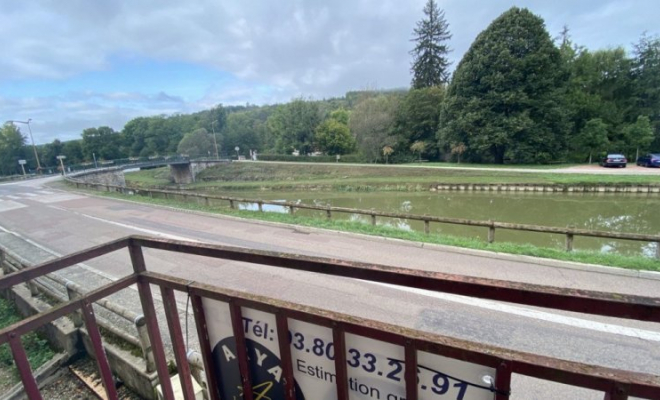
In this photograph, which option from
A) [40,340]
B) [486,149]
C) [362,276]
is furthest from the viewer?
[486,149]

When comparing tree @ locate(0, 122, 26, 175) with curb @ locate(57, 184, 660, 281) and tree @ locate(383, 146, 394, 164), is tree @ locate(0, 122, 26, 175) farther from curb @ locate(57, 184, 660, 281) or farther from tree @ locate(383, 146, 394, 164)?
curb @ locate(57, 184, 660, 281)

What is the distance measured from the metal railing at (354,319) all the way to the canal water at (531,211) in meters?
10.4

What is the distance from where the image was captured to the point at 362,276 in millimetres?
1404

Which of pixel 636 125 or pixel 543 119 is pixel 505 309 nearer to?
pixel 543 119

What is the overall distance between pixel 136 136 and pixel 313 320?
91511mm

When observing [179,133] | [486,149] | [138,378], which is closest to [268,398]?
[138,378]

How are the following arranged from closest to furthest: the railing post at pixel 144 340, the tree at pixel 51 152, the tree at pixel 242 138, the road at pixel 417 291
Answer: the railing post at pixel 144 340 < the road at pixel 417 291 < the tree at pixel 242 138 < the tree at pixel 51 152

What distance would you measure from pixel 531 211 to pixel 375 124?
2443 centimetres

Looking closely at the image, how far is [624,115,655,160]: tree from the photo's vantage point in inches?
1081

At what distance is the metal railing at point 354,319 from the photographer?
3.30 feet

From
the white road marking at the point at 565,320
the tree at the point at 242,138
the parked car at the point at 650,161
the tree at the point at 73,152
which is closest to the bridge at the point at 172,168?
the tree at the point at 242,138

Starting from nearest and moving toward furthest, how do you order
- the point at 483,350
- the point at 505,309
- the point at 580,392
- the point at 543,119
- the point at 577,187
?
the point at 483,350 → the point at 580,392 → the point at 505,309 → the point at 577,187 → the point at 543,119

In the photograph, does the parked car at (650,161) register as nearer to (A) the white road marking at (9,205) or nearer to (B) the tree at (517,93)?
(B) the tree at (517,93)

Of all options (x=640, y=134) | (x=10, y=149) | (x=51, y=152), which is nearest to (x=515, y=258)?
(x=640, y=134)
